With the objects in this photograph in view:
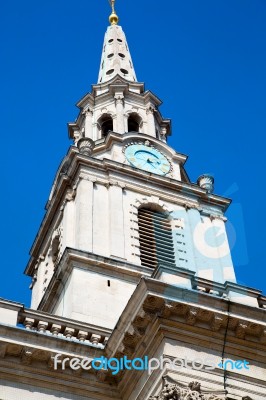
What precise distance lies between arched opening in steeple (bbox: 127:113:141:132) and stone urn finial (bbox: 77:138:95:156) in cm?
534

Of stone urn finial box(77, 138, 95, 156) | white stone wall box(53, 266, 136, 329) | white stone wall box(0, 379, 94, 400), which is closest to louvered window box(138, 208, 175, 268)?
white stone wall box(53, 266, 136, 329)

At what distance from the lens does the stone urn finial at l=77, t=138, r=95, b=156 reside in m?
31.8

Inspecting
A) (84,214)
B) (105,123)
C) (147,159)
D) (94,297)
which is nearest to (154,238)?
(84,214)

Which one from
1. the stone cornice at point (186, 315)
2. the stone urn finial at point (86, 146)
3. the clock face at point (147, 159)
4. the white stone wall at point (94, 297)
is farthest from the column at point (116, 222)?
the stone cornice at point (186, 315)

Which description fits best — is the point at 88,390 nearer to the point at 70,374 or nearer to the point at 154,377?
the point at 70,374

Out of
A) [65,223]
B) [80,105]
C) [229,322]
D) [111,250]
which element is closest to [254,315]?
[229,322]

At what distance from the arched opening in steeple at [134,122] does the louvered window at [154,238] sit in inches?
355

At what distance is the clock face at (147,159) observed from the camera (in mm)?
32875

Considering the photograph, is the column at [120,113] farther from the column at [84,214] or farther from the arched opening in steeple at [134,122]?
the column at [84,214]

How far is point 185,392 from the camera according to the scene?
1608cm

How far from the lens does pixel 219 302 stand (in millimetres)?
17453

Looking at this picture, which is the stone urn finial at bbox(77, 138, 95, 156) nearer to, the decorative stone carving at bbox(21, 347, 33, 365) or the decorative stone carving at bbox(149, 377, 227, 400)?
the decorative stone carving at bbox(21, 347, 33, 365)

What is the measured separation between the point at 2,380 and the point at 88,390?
1.95m

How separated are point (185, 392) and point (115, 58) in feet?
95.6
